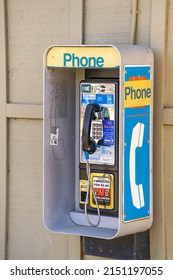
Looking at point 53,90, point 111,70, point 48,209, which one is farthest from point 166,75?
point 48,209

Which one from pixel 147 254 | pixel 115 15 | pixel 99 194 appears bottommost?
pixel 147 254

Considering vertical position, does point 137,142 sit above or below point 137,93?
below

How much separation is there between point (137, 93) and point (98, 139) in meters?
0.42

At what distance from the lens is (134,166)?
543 centimetres

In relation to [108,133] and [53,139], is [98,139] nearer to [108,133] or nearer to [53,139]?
[108,133]

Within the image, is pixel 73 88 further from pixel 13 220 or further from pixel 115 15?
pixel 13 220

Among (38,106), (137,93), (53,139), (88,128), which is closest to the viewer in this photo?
(137,93)

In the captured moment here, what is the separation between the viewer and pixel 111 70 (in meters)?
→ 5.71

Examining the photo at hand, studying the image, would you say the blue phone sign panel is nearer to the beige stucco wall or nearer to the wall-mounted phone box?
the wall-mounted phone box

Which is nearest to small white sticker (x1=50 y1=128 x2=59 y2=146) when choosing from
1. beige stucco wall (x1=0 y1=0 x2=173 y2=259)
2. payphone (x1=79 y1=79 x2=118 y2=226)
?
payphone (x1=79 y1=79 x2=118 y2=226)

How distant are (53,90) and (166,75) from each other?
2.58ft

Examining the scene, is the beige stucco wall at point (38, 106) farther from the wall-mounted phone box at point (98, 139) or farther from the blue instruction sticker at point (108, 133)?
the blue instruction sticker at point (108, 133)

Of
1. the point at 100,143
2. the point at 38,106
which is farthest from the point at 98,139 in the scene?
the point at 38,106

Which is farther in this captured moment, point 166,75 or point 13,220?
point 13,220
